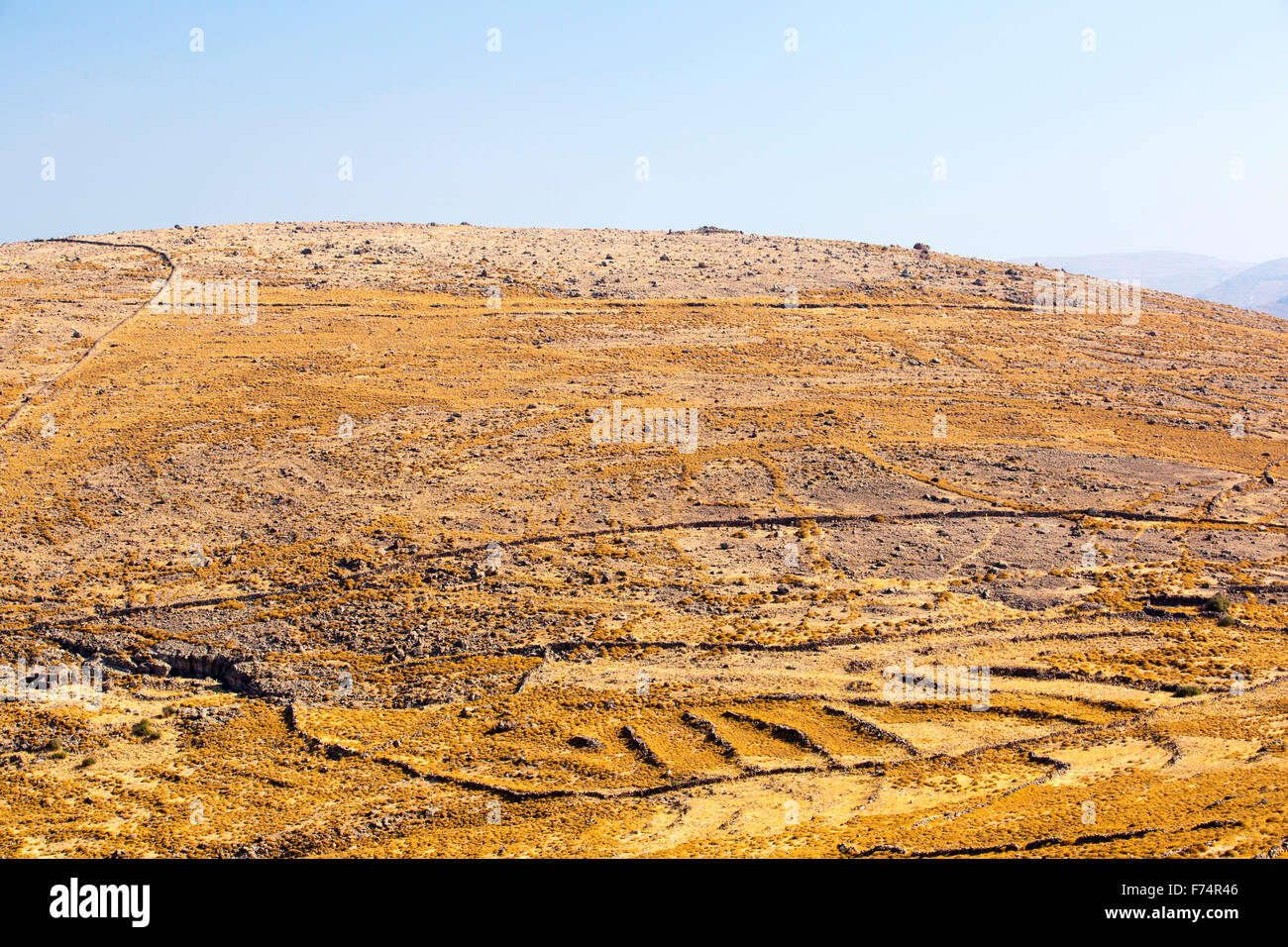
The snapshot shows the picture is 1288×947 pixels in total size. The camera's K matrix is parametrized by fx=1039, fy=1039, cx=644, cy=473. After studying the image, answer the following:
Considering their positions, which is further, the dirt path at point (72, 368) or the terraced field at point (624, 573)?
the dirt path at point (72, 368)

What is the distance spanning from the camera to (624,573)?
41.4 meters

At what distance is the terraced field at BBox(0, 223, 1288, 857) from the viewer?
2664cm

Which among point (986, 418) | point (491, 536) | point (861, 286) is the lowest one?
point (491, 536)

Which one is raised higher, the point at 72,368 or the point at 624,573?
the point at 72,368

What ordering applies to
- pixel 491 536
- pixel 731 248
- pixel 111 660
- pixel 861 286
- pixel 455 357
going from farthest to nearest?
pixel 731 248
pixel 861 286
pixel 455 357
pixel 491 536
pixel 111 660

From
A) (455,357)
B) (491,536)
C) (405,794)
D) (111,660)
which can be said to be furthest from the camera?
(455,357)

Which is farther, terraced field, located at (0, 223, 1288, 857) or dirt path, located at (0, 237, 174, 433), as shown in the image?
dirt path, located at (0, 237, 174, 433)

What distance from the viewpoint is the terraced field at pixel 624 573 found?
26641mm

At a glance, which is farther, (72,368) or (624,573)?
(72,368)

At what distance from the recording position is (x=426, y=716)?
32.5m

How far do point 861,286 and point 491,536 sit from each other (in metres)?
48.1
